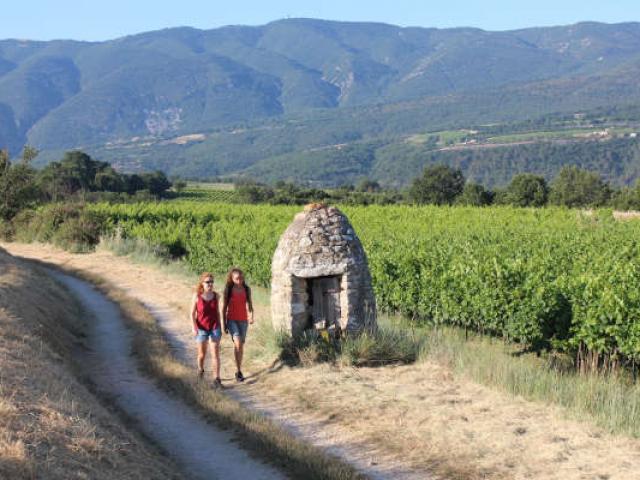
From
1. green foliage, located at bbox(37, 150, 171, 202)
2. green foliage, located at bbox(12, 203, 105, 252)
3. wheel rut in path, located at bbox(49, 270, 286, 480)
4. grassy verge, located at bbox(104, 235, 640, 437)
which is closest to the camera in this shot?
wheel rut in path, located at bbox(49, 270, 286, 480)

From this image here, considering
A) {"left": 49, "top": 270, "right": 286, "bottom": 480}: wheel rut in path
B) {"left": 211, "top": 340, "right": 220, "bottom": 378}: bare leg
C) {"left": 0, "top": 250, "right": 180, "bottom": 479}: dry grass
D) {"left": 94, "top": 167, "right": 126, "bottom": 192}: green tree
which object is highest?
{"left": 94, "top": 167, "right": 126, "bottom": 192}: green tree

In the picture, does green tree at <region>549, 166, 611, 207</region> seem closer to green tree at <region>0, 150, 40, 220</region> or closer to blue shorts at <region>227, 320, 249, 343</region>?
green tree at <region>0, 150, 40, 220</region>

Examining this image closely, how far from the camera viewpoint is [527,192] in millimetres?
65938

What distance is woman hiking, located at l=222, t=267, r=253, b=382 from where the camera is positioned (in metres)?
12.4

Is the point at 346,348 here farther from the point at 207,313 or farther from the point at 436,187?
the point at 436,187

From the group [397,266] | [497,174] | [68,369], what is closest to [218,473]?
[68,369]

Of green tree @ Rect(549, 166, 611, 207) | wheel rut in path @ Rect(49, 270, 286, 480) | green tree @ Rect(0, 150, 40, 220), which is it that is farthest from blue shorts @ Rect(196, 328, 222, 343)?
→ green tree @ Rect(549, 166, 611, 207)

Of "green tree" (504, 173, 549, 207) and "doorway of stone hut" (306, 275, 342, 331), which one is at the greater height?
"doorway of stone hut" (306, 275, 342, 331)

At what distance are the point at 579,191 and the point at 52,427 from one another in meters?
63.7

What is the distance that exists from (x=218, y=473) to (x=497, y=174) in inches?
5593

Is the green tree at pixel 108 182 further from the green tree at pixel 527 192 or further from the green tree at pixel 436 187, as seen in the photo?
the green tree at pixel 527 192

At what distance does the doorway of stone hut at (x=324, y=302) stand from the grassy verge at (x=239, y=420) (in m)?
2.46

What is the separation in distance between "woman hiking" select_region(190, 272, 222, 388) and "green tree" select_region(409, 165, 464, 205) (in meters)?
63.2

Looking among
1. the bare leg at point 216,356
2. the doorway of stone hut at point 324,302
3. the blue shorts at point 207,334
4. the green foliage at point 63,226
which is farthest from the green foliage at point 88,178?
the bare leg at point 216,356
